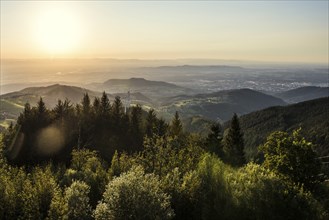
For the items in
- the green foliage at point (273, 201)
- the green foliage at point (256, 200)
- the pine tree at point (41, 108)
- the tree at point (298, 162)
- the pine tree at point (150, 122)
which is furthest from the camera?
the pine tree at point (150, 122)

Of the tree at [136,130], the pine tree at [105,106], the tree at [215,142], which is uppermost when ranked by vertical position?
the pine tree at [105,106]

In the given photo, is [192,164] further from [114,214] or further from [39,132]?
[39,132]

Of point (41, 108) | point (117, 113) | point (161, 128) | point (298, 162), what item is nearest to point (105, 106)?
point (117, 113)

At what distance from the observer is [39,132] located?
4136 inches

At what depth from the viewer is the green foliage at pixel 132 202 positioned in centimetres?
3506

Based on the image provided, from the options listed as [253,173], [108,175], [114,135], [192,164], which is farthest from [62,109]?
[253,173]

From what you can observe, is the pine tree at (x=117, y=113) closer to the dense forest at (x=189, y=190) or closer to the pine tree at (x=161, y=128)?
the pine tree at (x=161, y=128)

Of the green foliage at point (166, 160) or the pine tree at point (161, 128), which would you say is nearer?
the green foliage at point (166, 160)

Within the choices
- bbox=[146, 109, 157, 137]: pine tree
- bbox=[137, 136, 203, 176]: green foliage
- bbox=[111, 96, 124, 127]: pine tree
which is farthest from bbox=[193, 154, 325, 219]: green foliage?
bbox=[111, 96, 124, 127]: pine tree

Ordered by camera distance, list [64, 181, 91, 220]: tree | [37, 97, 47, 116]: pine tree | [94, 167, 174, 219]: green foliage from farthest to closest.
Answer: [37, 97, 47, 116]: pine tree < [64, 181, 91, 220]: tree < [94, 167, 174, 219]: green foliage

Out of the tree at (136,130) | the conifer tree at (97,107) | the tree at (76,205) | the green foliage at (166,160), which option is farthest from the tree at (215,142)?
the conifer tree at (97,107)

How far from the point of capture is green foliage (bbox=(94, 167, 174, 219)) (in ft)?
115

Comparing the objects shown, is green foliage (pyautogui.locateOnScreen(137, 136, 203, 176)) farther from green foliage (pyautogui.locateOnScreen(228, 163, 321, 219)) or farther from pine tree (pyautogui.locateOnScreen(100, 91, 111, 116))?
pine tree (pyautogui.locateOnScreen(100, 91, 111, 116))

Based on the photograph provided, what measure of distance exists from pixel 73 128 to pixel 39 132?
396 inches
